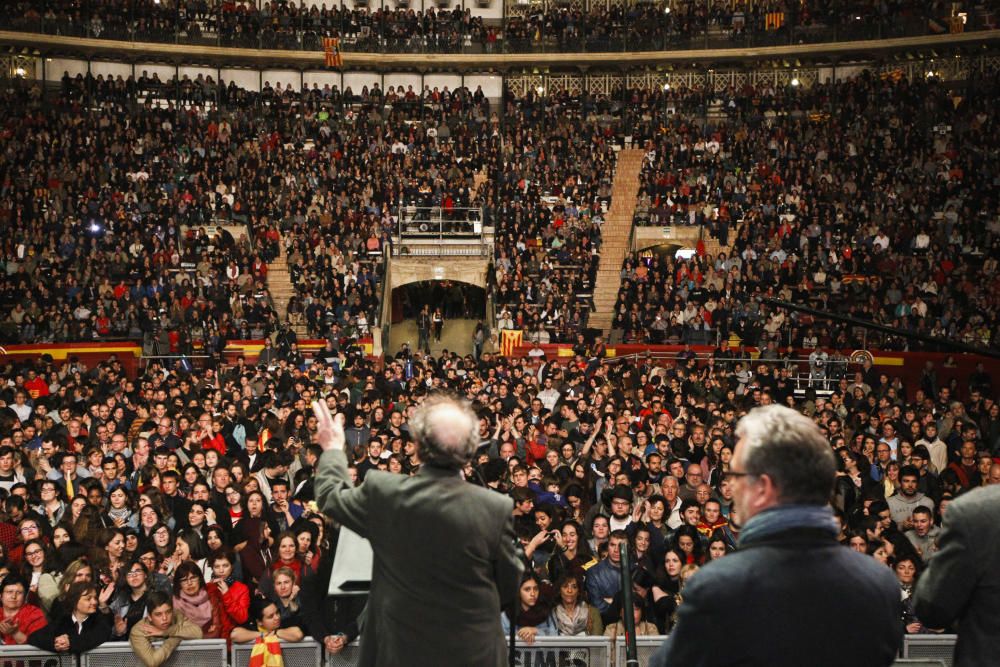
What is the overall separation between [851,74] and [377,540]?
1436 inches

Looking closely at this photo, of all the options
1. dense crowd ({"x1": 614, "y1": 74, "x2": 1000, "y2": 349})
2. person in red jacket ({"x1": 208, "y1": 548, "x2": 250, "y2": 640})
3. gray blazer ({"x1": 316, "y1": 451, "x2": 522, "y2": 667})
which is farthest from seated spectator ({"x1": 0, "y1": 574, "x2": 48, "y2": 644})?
dense crowd ({"x1": 614, "y1": 74, "x2": 1000, "y2": 349})

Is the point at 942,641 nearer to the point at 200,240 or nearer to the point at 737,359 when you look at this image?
the point at 737,359

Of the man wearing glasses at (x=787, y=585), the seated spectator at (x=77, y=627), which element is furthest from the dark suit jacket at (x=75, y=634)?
the man wearing glasses at (x=787, y=585)

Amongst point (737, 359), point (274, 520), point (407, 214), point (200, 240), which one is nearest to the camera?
point (274, 520)

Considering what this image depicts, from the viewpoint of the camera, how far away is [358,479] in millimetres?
10023

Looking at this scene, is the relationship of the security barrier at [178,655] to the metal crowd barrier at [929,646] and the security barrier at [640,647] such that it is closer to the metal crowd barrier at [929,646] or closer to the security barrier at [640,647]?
the security barrier at [640,647]

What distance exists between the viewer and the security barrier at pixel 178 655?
6.50 metres

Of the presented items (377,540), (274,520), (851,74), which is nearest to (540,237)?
(851,74)

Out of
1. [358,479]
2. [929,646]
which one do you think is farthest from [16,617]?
[929,646]

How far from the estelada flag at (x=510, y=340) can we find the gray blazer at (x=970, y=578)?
1951cm

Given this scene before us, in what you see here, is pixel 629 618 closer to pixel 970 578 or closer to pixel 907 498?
pixel 970 578

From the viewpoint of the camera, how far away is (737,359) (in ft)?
67.8

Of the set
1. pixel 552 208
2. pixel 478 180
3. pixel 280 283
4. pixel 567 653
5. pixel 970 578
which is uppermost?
pixel 970 578

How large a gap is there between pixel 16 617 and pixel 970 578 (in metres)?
6.17
